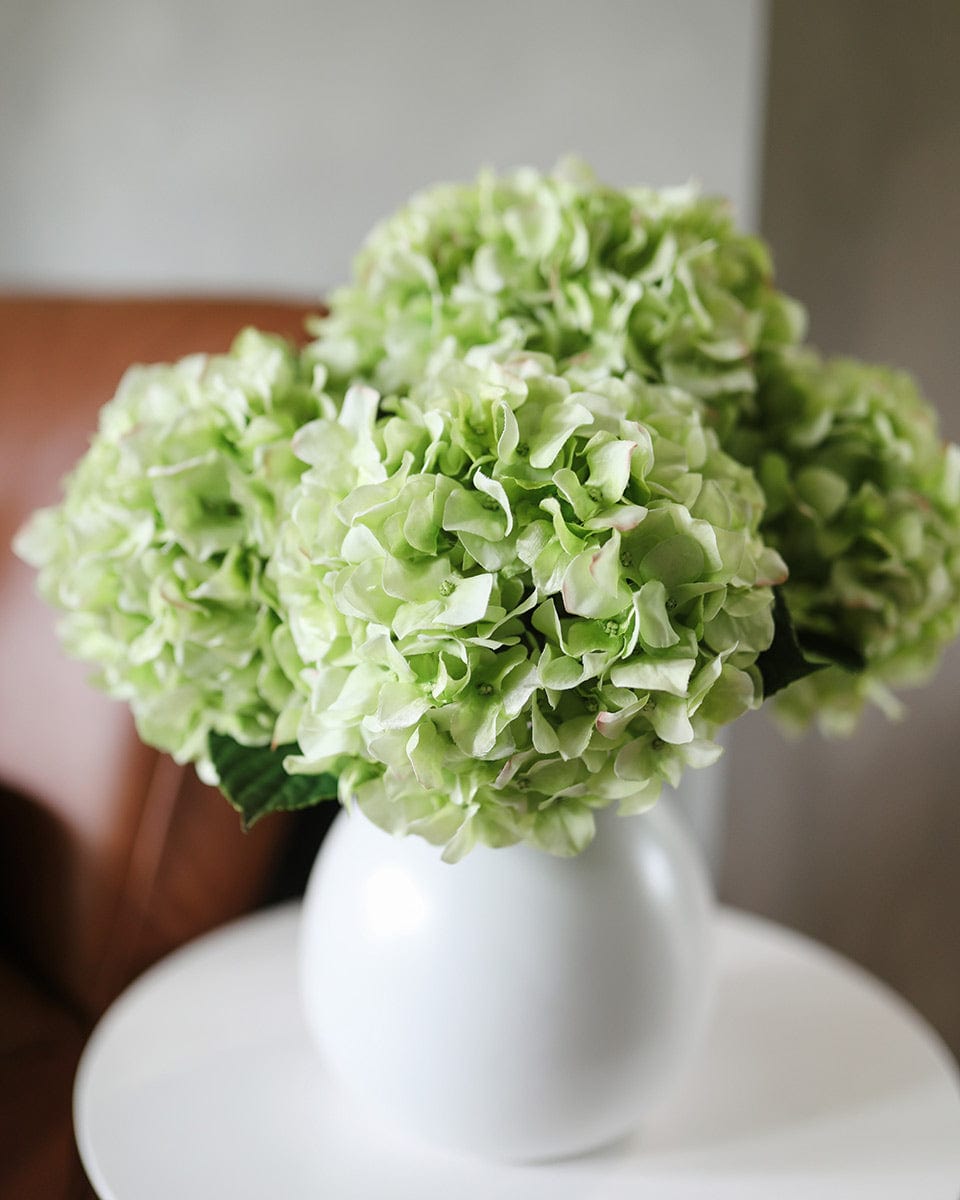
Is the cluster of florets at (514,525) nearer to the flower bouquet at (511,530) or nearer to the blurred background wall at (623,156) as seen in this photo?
the flower bouquet at (511,530)

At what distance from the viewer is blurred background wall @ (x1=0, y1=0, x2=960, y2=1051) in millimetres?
989

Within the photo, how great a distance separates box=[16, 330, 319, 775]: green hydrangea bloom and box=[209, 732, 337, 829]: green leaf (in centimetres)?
2

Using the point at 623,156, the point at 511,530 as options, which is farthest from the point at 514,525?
the point at 623,156

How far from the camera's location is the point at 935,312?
3.30 ft

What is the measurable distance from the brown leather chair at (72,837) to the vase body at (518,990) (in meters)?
0.30

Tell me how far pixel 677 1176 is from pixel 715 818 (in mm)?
602

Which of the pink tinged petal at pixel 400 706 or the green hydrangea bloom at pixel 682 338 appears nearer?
the pink tinged petal at pixel 400 706

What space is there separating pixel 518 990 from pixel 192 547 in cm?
26

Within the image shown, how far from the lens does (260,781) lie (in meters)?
0.55

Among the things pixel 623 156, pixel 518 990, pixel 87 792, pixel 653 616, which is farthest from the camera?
pixel 623 156

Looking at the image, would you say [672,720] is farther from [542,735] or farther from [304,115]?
[304,115]

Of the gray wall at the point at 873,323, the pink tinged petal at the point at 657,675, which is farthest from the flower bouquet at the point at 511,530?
the gray wall at the point at 873,323

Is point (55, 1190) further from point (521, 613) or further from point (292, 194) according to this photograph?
point (292, 194)

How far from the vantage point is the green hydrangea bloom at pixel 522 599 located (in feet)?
1.36
